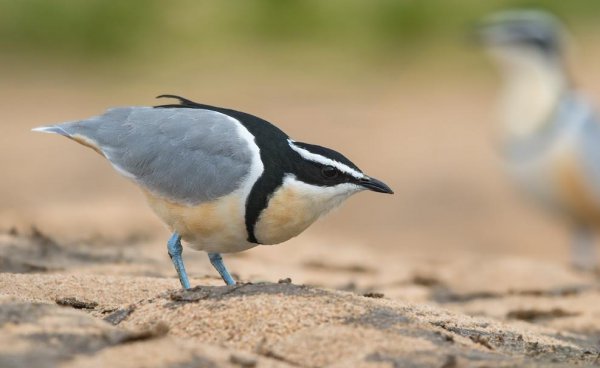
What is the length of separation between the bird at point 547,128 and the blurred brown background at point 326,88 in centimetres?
51

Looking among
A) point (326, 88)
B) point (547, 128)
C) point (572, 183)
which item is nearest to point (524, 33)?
point (547, 128)

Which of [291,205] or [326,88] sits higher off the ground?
[326,88]

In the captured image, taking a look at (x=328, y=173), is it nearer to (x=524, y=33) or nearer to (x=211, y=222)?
(x=211, y=222)

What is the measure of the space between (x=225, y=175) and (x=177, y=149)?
0.28 meters

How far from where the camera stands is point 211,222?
174 inches

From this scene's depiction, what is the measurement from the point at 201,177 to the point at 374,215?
→ 771cm

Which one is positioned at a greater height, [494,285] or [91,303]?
[494,285]

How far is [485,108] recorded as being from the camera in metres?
16.4

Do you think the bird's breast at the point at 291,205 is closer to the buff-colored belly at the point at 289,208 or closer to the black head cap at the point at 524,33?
the buff-colored belly at the point at 289,208

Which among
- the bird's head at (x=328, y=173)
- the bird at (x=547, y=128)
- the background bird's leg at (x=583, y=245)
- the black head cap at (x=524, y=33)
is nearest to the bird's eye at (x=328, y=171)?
the bird's head at (x=328, y=173)

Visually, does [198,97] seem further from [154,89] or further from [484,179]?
[484,179]

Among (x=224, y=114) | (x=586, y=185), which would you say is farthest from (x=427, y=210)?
(x=224, y=114)

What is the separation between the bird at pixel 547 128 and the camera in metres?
9.82

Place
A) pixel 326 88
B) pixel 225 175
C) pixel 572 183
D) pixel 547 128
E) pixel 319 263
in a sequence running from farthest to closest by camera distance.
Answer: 1. pixel 326 88
2. pixel 547 128
3. pixel 572 183
4. pixel 319 263
5. pixel 225 175
